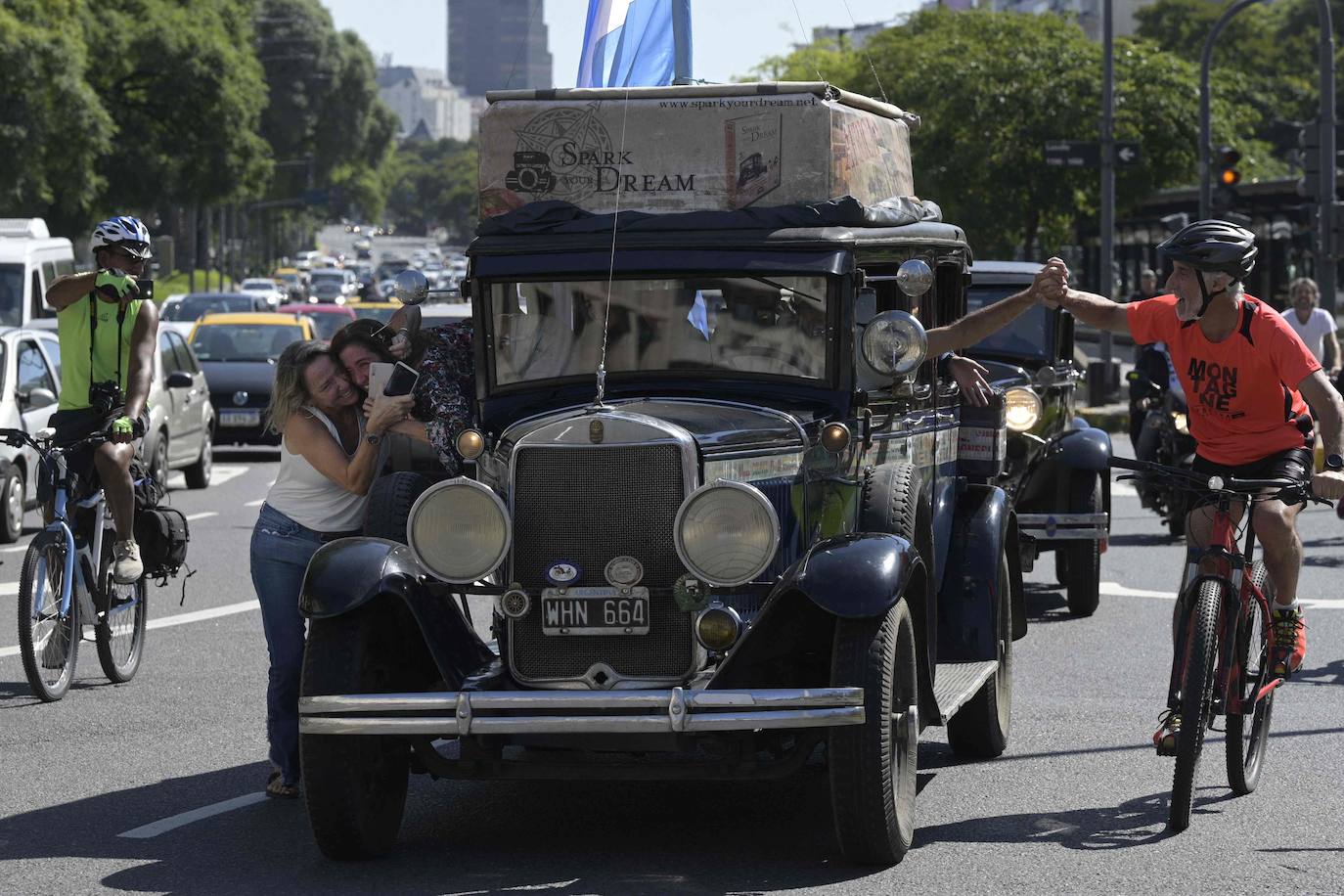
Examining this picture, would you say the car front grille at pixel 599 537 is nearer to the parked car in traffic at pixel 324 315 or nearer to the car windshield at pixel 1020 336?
the car windshield at pixel 1020 336

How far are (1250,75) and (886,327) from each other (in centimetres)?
7596

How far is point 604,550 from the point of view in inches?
265

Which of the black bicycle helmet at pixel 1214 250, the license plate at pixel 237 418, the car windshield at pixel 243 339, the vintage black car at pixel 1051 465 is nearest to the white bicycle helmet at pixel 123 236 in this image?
the vintage black car at pixel 1051 465

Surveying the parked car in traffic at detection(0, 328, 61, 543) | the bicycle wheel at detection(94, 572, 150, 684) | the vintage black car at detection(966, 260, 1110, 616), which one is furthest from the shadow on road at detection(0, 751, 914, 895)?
the parked car in traffic at detection(0, 328, 61, 543)

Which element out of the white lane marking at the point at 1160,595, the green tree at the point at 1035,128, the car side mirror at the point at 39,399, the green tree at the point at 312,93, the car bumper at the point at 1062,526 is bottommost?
the white lane marking at the point at 1160,595

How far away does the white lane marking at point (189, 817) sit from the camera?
285 inches

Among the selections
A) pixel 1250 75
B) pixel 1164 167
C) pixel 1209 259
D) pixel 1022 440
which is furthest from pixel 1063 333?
pixel 1250 75

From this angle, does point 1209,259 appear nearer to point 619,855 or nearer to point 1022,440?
point 619,855

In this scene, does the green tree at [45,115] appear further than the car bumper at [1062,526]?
Yes

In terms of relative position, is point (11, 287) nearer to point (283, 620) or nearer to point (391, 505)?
point (283, 620)

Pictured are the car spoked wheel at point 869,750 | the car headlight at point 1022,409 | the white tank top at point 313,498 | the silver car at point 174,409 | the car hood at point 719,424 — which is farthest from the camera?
the silver car at point 174,409

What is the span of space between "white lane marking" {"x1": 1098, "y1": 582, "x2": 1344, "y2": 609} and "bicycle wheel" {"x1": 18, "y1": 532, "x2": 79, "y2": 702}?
20.9ft

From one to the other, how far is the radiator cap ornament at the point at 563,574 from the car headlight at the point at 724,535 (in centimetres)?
35

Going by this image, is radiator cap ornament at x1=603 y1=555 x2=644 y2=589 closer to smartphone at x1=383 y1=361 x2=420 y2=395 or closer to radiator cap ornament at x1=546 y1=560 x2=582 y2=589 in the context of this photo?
radiator cap ornament at x1=546 y1=560 x2=582 y2=589
